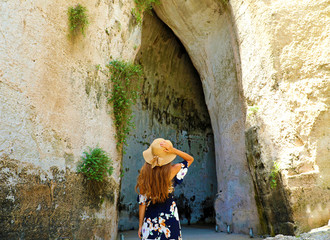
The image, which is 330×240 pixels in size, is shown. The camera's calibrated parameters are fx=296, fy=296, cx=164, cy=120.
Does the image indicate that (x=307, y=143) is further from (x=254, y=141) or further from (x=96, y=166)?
(x=96, y=166)

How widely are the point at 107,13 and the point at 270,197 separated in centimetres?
440

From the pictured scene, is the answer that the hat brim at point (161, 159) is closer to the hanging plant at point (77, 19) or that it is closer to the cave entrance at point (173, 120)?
the hanging plant at point (77, 19)

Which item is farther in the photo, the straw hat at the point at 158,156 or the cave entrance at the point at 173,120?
the cave entrance at the point at 173,120

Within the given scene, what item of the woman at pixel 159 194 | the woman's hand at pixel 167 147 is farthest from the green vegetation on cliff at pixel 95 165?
the woman's hand at pixel 167 147

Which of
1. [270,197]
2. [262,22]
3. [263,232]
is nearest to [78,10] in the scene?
[262,22]

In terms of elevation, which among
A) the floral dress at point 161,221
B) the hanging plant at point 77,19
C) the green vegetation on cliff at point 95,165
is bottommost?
the floral dress at point 161,221

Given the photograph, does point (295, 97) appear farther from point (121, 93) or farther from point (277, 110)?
point (121, 93)

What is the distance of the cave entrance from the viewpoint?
8.53 meters

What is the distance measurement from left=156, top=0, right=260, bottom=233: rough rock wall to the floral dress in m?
3.89

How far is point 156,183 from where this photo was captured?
7.63 ft

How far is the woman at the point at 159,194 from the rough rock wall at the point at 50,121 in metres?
1.97

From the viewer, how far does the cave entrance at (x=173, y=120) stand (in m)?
8.53

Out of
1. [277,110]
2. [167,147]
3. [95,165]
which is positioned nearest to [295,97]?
[277,110]

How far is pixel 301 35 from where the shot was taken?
16.2ft
